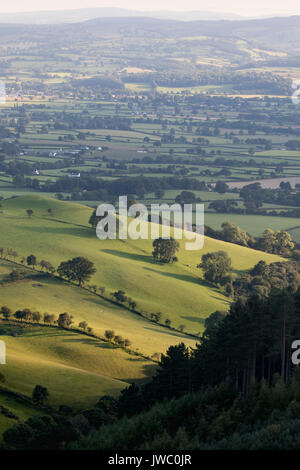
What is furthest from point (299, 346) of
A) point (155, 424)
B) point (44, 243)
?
point (44, 243)

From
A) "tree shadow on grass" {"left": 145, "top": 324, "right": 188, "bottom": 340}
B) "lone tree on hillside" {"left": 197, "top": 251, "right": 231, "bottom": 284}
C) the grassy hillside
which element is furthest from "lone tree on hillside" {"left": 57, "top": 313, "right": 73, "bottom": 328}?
"lone tree on hillside" {"left": 197, "top": 251, "right": 231, "bottom": 284}

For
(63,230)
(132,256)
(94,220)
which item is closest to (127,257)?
(132,256)

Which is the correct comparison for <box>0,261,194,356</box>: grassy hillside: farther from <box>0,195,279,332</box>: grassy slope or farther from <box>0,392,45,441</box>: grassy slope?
<box>0,392,45,441</box>: grassy slope

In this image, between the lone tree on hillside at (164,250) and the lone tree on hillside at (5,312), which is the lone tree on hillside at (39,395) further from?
the lone tree on hillside at (164,250)

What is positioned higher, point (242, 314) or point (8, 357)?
point (242, 314)

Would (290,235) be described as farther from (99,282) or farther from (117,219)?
(99,282)

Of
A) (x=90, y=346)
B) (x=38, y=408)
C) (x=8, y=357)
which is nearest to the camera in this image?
(x=38, y=408)
